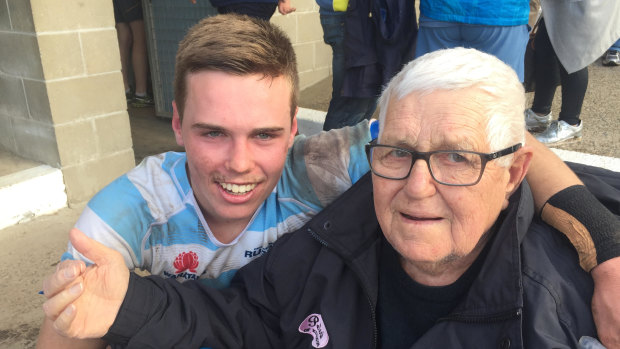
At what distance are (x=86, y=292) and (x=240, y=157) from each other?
23.1 inches

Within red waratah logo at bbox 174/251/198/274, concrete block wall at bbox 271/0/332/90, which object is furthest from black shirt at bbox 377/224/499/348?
concrete block wall at bbox 271/0/332/90

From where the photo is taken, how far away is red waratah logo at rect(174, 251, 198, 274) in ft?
6.13

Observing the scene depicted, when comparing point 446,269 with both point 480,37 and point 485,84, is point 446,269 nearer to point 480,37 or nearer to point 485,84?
point 485,84

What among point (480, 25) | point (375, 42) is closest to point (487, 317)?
point (480, 25)

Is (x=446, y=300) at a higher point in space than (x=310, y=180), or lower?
lower

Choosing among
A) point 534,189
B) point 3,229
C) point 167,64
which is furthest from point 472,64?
point 167,64

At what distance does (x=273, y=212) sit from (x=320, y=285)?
0.37 meters

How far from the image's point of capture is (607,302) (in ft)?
4.15

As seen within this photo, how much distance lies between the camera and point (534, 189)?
1.58m

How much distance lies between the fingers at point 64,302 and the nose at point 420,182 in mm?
889

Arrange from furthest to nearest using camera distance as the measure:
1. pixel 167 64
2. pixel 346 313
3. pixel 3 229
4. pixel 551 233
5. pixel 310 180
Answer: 1. pixel 167 64
2. pixel 3 229
3. pixel 310 180
4. pixel 346 313
5. pixel 551 233

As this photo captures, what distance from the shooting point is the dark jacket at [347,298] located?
1.34m

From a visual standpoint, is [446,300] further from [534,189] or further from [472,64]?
[472,64]

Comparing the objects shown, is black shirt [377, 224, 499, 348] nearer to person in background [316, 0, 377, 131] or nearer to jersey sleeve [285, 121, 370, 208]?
jersey sleeve [285, 121, 370, 208]
